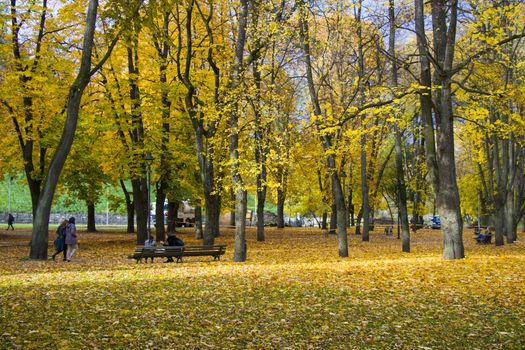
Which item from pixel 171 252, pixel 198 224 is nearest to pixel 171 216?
pixel 198 224

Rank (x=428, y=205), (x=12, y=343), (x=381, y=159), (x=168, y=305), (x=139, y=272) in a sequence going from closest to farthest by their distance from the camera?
(x=12, y=343) → (x=168, y=305) → (x=139, y=272) → (x=381, y=159) → (x=428, y=205)

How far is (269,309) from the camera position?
9.12 meters

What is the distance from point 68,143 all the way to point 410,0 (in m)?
13.2

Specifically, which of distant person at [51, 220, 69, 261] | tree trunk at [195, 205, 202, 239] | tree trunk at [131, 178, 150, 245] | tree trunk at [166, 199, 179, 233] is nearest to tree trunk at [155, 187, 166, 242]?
tree trunk at [131, 178, 150, 245]

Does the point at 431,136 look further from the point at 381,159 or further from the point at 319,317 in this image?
the point at 381,159

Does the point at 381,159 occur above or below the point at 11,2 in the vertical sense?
below

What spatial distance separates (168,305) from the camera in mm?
9336

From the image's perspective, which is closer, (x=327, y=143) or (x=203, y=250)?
(x=203, y=250)

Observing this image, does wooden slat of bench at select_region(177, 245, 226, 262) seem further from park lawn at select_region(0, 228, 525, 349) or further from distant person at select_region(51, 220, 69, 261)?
park lawn at select_region(0, 228, 525, 349)

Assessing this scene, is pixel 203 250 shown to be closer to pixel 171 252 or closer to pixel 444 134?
pixel 171 252

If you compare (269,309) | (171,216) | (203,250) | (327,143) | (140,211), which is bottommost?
(269,309)

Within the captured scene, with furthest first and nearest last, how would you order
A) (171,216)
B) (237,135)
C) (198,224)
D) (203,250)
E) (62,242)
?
(171,216), (198,224), (62,242), (203,250), (237,135)

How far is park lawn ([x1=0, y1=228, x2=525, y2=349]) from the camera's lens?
7.12 meters

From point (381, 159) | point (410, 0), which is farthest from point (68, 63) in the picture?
point (381, 159)
